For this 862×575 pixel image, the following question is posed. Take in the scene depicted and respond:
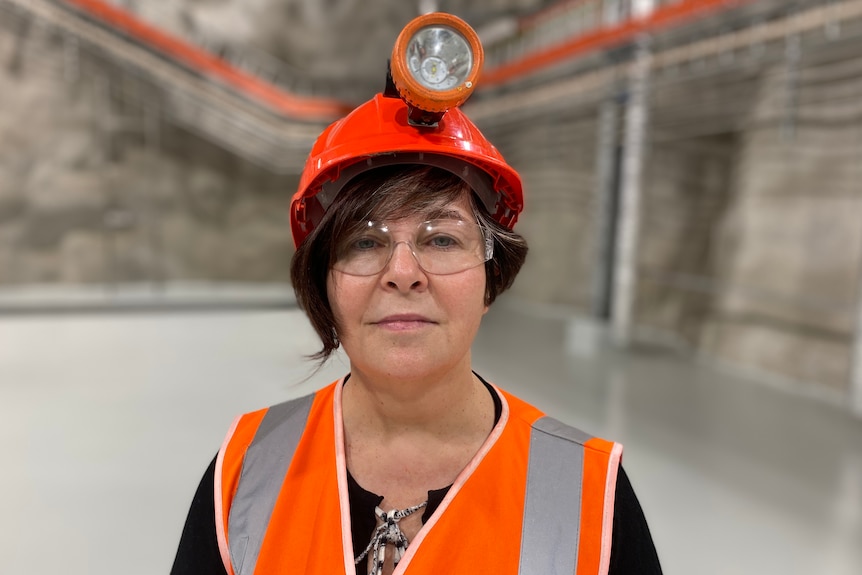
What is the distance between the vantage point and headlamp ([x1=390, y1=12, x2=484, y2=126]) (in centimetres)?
74

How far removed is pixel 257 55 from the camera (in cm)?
582

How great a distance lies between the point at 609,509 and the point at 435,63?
1.96ft

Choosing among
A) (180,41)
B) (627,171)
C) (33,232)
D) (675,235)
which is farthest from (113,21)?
(675,235)

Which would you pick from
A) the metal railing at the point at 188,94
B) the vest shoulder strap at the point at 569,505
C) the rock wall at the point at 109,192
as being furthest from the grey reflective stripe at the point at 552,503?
the rock wall at the point at 109,192

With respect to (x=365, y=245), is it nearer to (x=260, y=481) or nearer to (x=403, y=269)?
(x=403, y=269)

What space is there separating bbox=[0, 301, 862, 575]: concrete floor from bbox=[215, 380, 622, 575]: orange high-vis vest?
22 centimetres

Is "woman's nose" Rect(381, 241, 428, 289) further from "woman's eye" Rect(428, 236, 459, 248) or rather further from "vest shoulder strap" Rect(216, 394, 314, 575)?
"vest shoulder strap" Rect(216, 394, 314, 575)

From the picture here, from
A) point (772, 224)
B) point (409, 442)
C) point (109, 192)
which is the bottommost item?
point (409, 442)

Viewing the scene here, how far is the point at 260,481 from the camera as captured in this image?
2.80ft

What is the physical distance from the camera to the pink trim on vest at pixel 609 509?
76cm

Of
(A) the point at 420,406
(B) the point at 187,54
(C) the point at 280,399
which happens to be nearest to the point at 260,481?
(A) the point at 420,406

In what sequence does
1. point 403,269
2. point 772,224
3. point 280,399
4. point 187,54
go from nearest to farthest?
point 403,269, point 280,399, point 772,224, point 187,54

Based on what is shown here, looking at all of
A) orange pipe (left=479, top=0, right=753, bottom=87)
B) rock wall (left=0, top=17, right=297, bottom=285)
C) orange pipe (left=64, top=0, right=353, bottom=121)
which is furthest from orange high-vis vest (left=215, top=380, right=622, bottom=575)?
rock wall (left=0, top=17, right=297, bottom=285)

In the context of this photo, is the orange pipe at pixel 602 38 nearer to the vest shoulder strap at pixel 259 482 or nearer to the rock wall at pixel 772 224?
the rock wall at pixel 772 224
